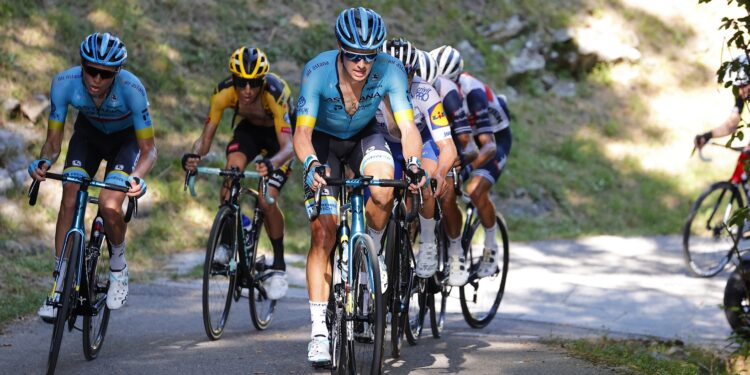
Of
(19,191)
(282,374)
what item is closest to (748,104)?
(282,374)

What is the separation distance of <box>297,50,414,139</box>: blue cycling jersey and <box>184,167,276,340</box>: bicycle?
1592mm

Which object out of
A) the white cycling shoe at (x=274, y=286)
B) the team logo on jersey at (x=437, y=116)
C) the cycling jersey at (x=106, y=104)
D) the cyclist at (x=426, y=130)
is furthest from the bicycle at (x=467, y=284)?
the cycling jersey at (x=106, y=104)

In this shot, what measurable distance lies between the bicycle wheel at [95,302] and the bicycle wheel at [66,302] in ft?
1.00

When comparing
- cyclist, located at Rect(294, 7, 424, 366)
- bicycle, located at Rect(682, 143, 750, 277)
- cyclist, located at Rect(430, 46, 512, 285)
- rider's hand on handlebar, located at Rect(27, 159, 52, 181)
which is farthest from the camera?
bicycle, located at Rect(682, 143, 750, 277)

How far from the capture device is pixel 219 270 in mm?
8148

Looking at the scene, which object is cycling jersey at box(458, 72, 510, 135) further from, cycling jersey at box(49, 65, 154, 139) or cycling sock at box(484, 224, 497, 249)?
cycling jersey at box(49, 65, 154, 139)

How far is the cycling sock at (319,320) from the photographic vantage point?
20.2 ft

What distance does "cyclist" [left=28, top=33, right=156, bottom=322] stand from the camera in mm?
7035

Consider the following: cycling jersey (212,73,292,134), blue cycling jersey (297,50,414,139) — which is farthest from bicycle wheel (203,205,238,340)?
blue cycling jersey (297,50,414,139)

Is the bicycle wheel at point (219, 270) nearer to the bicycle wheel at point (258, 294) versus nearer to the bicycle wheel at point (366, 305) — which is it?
the bicycle wheel at point (258, 294)

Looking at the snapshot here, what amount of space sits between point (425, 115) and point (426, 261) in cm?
113

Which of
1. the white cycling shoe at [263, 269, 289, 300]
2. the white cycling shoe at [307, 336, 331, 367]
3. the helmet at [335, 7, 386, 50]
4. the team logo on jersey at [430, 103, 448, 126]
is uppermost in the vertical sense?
the helmet at [335, 7, 386, 50]

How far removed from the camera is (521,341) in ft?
27.6

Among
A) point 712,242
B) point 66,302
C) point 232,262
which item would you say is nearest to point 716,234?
point 712,242
